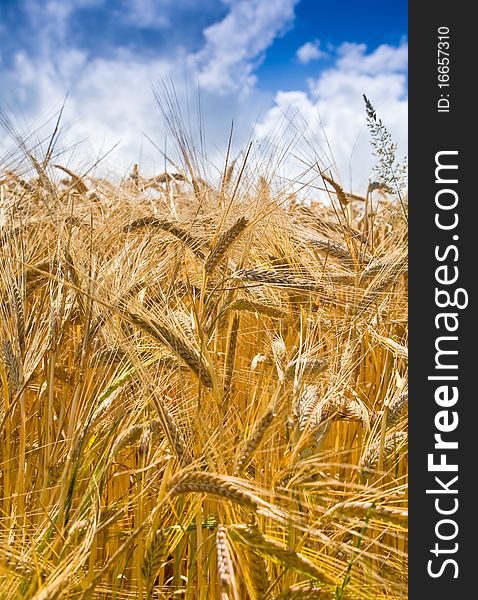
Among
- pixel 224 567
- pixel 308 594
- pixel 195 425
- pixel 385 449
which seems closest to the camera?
pixel 224 567

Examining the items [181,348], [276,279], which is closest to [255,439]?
[181,348]

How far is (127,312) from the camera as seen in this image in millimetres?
1344

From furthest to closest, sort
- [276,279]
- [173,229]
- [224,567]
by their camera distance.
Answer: [173,229]
[276,279]
[224,567]

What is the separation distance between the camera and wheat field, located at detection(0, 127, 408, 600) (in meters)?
1.02

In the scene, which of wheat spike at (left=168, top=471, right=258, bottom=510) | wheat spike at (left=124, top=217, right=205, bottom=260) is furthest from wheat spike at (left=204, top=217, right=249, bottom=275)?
wheat spike at (left=168, top=471, right=258, bottom=510)

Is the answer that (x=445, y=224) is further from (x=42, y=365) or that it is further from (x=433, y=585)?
(x=42, y=365)

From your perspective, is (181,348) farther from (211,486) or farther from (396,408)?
(396,408)

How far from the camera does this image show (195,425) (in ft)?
3.82

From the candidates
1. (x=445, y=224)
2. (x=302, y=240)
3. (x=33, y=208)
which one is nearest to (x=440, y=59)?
(x=445, y=224)

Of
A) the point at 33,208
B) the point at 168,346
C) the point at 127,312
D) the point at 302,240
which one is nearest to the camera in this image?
the point at 168,346

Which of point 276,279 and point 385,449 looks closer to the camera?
point 385,449

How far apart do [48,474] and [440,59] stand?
1170 mm

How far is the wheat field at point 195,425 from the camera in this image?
102 centimetres

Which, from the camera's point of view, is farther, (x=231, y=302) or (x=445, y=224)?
(x=231, y=302)
